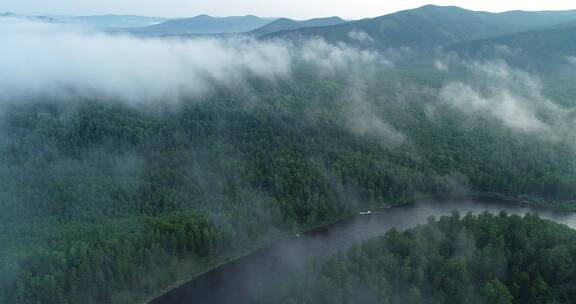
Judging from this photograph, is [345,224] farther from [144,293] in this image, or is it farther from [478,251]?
[144,293]

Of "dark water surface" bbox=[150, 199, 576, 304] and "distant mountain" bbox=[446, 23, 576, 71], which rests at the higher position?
"distant mountain" bbox=[446, 23, 576, 71]

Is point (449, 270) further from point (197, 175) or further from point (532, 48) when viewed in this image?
point (532, 48)

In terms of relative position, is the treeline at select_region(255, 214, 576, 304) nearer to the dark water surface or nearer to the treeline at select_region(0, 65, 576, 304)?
the dark water surface

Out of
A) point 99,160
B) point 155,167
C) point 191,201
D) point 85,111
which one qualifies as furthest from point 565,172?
point 85,111

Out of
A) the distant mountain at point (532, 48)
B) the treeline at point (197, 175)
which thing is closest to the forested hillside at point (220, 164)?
the treeline at point (197, 175)

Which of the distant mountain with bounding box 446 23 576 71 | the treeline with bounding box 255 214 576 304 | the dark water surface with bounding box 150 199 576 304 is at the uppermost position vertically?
the distant mountain with bounding box 446 23 576 71

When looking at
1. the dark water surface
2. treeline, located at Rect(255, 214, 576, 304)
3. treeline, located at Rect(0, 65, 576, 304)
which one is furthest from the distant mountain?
treeline, located at Rect(255, 214, 576, 304)
